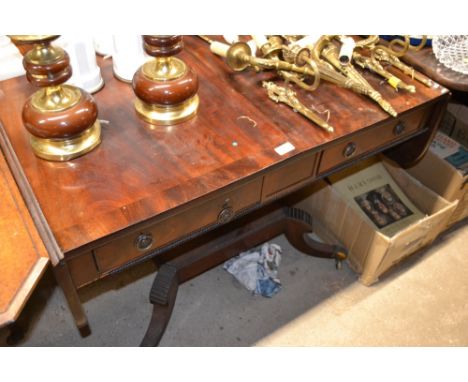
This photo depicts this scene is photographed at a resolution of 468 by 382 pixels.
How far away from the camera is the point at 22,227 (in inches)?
29.7

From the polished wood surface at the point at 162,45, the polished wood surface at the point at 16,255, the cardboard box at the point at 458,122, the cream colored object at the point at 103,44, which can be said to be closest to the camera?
the polished wood surface at the point at 16,255

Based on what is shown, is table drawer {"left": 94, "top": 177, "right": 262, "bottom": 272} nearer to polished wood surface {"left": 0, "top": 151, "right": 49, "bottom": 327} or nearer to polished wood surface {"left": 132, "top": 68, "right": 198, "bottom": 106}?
polished wood surface {"left": 0, "top": 151, "right": 49, "bottom": 327}

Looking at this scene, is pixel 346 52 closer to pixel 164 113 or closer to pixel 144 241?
pixel 164 113

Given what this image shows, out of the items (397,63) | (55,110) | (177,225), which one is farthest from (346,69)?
(55,110)

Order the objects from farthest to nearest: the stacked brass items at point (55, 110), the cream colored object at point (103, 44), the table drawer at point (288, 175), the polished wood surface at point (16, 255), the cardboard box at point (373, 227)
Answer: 1. the cardboard box at point (373, 227)
2. the cream colored object at point (103, 44)
3. the table drawer at point (288, 175)
4. the stacked brass items at point (55, 110)
5. the polished wood surface at point (16, 255)

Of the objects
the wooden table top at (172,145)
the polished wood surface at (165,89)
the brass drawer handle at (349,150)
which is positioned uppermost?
the polished wood surface at (165,89)

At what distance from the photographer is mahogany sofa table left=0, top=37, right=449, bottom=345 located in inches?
31.1

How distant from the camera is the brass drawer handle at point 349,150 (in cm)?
107

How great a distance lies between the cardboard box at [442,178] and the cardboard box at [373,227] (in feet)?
0.14

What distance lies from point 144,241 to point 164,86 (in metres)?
0.32

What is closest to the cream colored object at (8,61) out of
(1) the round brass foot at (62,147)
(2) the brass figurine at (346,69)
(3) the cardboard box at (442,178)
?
(1) the round brass foot at (62,147)

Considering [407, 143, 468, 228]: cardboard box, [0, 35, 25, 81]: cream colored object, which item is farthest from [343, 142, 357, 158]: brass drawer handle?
[0, 35, 25, 81]: cream colored object

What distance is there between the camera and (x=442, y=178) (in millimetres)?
1512

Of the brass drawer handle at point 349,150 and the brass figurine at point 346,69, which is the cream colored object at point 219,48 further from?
the brass drawer handle at point 349,150
